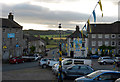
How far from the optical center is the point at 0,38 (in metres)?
41.4

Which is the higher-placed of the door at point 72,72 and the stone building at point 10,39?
the stone building at point 10,39

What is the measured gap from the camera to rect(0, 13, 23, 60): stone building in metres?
42.7

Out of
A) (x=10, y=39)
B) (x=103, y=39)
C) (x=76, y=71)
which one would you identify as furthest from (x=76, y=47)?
(x=76, y=71)

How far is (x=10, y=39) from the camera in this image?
4475 cm

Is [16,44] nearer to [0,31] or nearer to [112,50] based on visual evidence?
[0,31]

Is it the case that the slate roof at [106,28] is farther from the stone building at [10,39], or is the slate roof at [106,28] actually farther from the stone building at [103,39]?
the stone building at [10,39]

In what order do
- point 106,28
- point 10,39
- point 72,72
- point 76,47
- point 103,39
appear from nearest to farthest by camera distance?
1. point 72,72
2. point 10,39
3. point 76,47
4. point 103,39
5. point 106,28

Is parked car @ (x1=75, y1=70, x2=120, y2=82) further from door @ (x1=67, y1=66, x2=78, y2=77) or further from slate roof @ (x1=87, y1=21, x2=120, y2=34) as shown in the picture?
slate roof @ (x1=87, y1=21, x2=120, y2=34)

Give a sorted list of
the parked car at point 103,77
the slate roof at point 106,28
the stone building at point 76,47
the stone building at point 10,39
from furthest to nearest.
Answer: the slate roof at point 106,28 < the stone building at point 76,47 < the stone building at point 10,39 < the parked car at point 103,77

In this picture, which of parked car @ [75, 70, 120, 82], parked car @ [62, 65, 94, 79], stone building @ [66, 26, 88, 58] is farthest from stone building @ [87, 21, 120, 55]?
parked car @ [75, 70, 120, 82]

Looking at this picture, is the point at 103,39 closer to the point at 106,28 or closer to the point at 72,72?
the point at 106,28

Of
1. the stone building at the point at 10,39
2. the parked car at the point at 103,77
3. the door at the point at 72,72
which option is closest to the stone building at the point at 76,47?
the stone building at the point at 10,39

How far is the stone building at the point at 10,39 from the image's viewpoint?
140ft

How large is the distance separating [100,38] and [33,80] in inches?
1717
